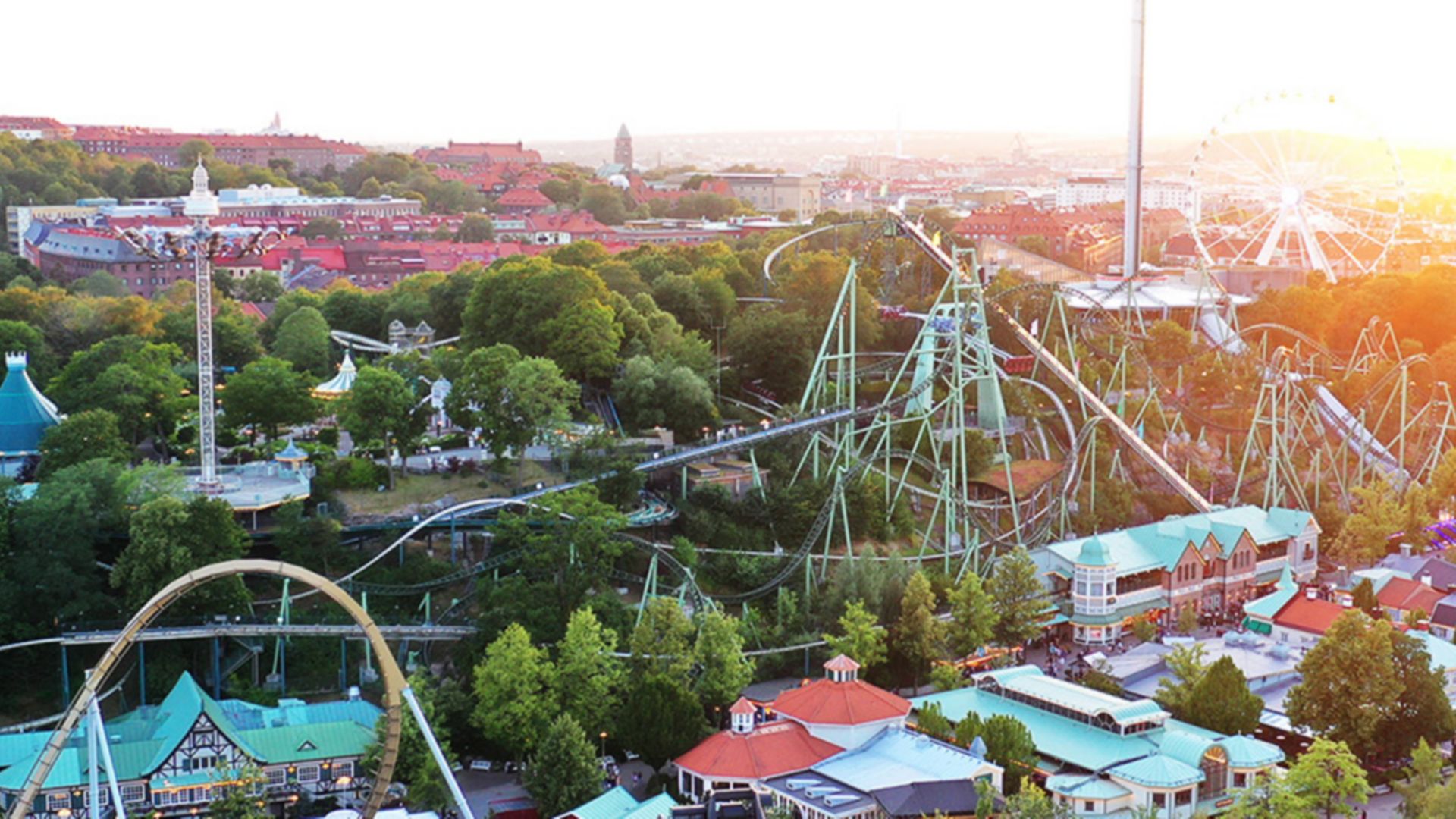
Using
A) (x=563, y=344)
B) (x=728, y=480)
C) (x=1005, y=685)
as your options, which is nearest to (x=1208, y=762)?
(x=1005, y=685)

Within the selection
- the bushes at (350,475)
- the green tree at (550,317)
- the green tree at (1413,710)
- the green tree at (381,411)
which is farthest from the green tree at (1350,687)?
the green tree at (550,317)

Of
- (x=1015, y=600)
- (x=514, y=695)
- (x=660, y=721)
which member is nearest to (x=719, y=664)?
(x=660, y=721)

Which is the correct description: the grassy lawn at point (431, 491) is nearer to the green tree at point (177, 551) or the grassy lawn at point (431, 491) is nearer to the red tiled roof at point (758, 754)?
the green tree at point (177, 551)

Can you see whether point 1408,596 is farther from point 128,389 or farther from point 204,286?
point 128,389

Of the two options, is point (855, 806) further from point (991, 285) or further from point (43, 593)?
point (991, 285)

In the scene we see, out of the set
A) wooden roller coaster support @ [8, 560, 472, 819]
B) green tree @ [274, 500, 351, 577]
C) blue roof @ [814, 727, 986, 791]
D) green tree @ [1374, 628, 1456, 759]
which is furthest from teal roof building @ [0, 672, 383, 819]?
green tree @ [1374, 628, 1456, 759]

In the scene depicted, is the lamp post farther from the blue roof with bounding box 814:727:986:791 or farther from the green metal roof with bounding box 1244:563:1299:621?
the green metal roof with bounding box 1244:563:1299:621
